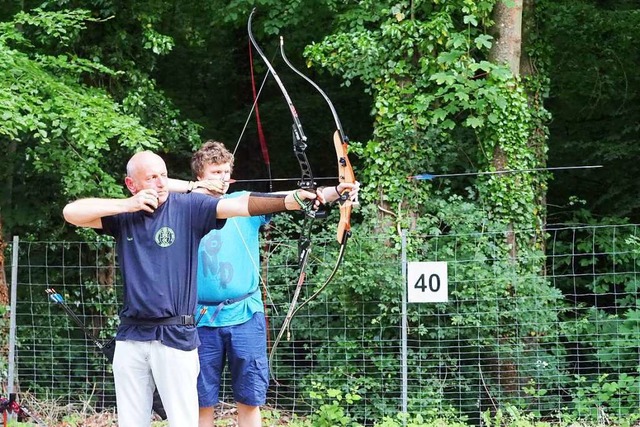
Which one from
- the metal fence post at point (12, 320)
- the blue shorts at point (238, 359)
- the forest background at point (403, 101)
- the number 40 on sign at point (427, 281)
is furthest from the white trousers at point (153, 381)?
the forest background at point (403, 101)

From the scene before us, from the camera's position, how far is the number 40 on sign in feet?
17.3

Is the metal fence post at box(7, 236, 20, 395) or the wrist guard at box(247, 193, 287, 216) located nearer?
the wrist guard at box(247, 193, 287, 216)

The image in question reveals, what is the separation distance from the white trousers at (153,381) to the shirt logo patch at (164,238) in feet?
1.17

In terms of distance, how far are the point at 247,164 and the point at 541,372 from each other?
496 centimetres

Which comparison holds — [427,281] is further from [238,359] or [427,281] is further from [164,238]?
[164,238]

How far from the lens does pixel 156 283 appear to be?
322cm

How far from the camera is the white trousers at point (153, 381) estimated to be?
10.6ft

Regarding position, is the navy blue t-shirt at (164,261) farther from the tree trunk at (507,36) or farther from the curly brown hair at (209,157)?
the tree trunk at (507,36)

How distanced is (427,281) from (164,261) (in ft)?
7.80

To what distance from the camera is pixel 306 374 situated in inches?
237

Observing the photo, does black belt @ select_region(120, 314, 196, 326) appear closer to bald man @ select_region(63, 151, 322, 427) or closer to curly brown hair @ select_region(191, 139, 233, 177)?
bald man @ select_region(63, 151, 322, 427)

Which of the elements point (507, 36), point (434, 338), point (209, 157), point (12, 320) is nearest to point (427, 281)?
point (434, 338)

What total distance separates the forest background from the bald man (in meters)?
2.48

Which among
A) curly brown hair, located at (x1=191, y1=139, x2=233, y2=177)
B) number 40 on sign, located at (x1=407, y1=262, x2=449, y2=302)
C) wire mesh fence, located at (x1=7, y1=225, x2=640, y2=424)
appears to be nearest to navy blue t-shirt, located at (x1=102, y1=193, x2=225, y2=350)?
curly brown hair, located at (x1=191, y1=139, x2=233, y2=177)
